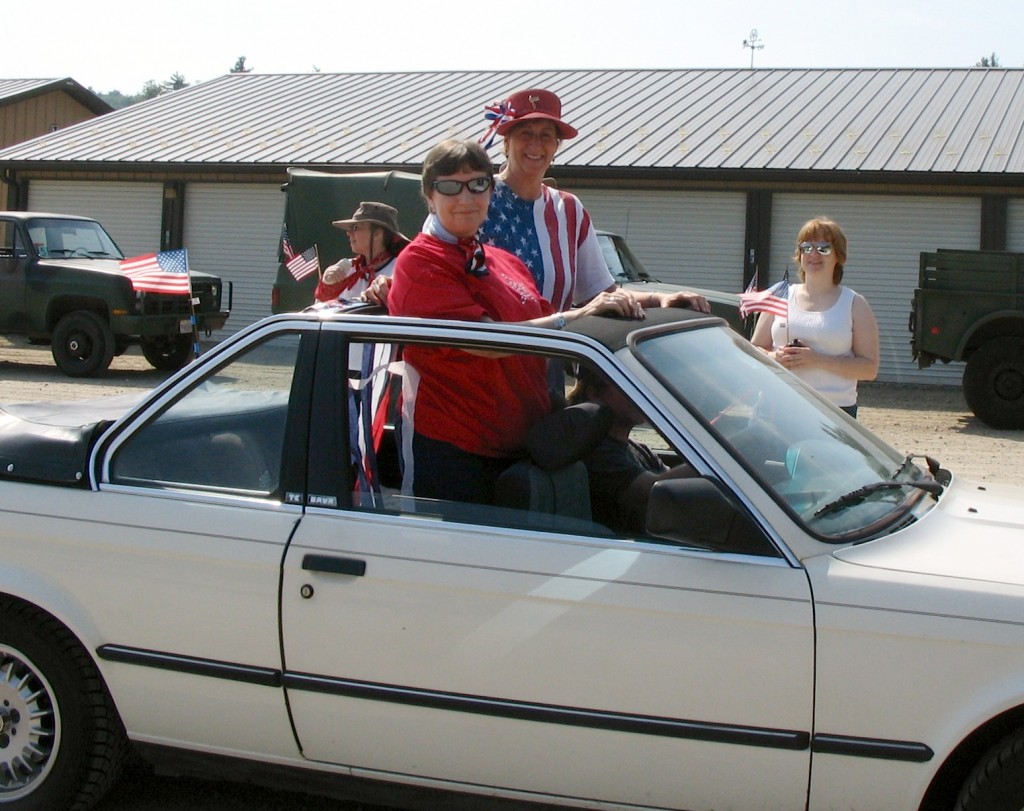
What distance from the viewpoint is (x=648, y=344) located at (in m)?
3.28

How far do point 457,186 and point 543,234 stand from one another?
2.70 ft

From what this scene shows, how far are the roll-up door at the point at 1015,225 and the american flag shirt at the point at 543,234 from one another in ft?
49.2

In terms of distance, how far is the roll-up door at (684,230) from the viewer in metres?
19.2

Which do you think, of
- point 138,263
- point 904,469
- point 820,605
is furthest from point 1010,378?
point 820,605

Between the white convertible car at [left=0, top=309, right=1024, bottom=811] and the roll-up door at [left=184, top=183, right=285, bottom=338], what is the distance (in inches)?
734

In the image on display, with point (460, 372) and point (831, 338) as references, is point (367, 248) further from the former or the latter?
point (460, 372)

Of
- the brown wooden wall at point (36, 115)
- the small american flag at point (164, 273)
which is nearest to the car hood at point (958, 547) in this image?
the small american flag at point (164, 273)

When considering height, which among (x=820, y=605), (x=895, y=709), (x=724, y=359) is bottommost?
(x=895, y=709)

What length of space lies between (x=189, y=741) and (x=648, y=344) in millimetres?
1630

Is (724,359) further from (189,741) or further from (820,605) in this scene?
(189,741)

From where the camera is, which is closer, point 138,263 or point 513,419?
point 513,419

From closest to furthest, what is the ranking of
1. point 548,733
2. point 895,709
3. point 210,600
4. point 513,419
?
point 895,709 → point 548,733 → point 210,600 → point 513,419

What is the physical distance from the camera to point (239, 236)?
72.7 ft

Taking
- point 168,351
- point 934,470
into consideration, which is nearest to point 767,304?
point 934,470
